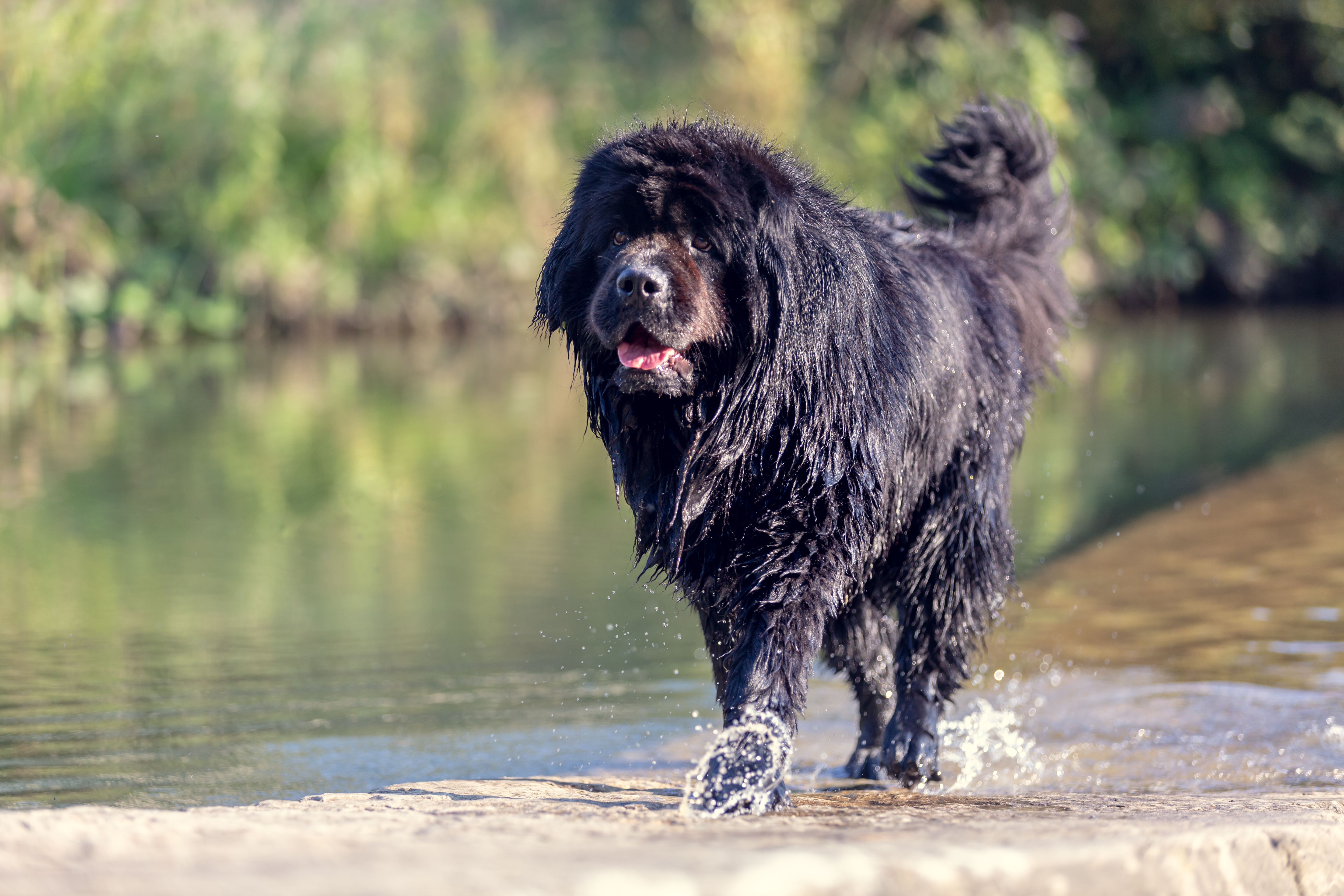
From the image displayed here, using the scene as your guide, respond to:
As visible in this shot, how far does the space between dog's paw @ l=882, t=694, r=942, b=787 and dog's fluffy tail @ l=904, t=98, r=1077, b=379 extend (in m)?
1.26

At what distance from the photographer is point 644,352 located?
342cm

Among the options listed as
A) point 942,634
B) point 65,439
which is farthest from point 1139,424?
point 65,439

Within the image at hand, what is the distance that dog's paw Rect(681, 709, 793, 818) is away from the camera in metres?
3.19

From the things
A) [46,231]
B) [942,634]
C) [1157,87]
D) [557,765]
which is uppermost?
[1157,87]

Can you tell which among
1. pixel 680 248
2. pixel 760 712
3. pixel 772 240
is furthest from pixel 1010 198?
pixel 760 712

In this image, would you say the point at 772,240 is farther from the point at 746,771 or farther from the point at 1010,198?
the point at 1010,198

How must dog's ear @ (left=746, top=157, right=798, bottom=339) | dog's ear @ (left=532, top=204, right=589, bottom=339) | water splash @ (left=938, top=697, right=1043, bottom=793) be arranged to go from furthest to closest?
1. water splash @ (left=938, top=697, right=1043, bottom=793)
2. dog's ear @ (left=532, top=204, right=589, bottom=339)
3. dog's ear @ (left=746, top=157, right=798, bottom=339)

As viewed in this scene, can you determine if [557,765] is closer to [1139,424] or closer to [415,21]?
[1139,424]

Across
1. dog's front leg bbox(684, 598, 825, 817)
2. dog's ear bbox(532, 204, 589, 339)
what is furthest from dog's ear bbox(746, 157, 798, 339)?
dog's front leg bbox(684, 598, 825, 817)

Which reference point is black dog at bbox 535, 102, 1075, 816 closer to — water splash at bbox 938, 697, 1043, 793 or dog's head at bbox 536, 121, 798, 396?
dog's head at bbox 536, 121, 798, 396

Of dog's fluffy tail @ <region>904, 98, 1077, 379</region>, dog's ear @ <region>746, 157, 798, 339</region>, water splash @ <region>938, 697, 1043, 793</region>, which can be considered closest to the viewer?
dog's ear @ <region>746, 157, 798, 339</region>

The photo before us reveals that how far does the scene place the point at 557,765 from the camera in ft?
13.4

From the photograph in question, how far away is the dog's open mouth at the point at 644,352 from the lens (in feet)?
11.1

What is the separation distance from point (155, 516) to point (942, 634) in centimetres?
452
